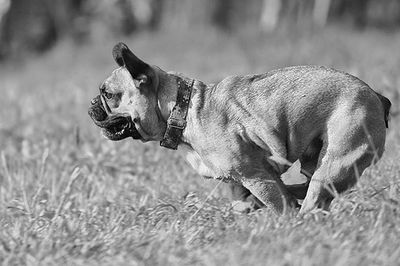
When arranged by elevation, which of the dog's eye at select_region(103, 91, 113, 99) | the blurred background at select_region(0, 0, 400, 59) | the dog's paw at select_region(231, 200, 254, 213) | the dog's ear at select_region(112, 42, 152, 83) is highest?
the dog's ear at select_region(112, 42, 152, 83)

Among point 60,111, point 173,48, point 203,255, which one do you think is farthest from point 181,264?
point 173,48

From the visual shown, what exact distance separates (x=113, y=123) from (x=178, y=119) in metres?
0.43

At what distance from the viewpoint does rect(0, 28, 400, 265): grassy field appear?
392 cm

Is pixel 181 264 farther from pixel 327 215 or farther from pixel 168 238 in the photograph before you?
pixel 327 215

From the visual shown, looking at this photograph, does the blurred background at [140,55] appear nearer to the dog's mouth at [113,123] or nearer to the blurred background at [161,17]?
the blurred background at [161,17]

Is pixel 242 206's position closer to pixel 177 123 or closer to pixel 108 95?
pixel 177 123

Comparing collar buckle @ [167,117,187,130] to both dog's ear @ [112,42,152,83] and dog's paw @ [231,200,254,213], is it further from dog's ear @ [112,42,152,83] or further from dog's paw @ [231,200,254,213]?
dog's paw @ [231,200,254,213]

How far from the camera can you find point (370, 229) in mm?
4168

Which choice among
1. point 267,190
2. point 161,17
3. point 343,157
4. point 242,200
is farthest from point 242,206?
point 161,17

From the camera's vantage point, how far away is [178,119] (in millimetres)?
5172

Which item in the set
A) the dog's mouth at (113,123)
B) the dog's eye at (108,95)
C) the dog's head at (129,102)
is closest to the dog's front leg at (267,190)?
the dog's head at (129,102)

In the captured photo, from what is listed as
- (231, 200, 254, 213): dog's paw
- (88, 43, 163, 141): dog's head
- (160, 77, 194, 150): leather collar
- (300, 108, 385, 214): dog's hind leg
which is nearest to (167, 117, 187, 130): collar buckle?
(160, 77, 194, 150): leather collar

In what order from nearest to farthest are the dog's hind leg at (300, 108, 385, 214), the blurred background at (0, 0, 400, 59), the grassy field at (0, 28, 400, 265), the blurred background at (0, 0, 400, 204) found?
1. the grassy field at (0, 28, 400, 265)
2. the dog's hind leg at (300, 108, 385, 214)
3. the blurred background at (0, 0, 400, 204)
4. the blurred background at (0, 0, 400, 59)

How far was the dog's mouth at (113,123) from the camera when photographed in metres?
5.31
